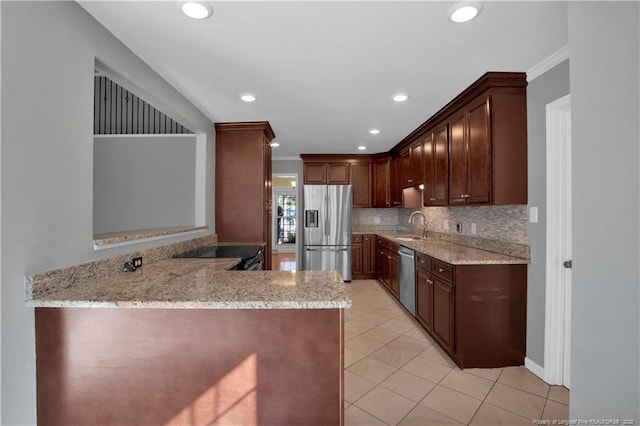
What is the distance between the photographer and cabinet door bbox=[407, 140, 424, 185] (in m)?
3.87

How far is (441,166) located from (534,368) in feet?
6.64

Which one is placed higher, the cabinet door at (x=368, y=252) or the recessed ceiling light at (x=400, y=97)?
the recessed ceiling light at (x=400, y=97)

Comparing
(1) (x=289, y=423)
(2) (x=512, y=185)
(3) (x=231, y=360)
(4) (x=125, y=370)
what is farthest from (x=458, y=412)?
(4) (x=125, y=370)

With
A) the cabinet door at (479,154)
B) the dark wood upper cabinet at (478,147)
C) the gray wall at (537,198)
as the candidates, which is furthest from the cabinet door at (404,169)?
the gray wall at (537,198)

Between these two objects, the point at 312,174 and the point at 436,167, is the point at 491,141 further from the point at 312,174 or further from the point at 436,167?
the point at 312,174

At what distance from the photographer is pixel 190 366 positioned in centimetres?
123

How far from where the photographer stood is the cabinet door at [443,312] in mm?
2412

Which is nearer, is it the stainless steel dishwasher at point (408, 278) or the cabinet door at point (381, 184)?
the stainless steel dishwasher at point (408, 278)

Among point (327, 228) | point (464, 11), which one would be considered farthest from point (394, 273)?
point (464, 11)

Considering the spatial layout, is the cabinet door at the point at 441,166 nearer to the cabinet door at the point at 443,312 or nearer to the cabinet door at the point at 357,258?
the cabinet door at the point at 443,312

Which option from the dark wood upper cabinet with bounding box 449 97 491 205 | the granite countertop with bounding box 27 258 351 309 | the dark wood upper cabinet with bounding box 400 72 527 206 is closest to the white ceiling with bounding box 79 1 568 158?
the dark wood upper cabinet with bounding box 400 72 527 206

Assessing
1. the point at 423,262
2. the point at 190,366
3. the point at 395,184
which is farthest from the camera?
the point at 395,184

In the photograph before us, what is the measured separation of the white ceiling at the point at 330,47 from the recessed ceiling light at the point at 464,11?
4 cm

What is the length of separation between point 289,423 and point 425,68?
2379 millimetres
